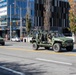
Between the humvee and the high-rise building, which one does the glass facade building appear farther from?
the humvee

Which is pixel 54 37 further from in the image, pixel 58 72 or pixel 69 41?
pixel 58 72

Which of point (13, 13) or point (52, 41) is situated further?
point (13, 13)

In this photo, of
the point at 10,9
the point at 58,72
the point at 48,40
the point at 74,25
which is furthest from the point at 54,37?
the point at 10,9

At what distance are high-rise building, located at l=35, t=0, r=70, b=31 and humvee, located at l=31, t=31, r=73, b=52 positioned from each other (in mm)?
56390

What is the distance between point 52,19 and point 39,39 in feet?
200

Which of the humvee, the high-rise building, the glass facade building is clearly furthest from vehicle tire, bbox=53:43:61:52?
the high-rise building

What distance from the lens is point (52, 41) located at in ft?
75.5

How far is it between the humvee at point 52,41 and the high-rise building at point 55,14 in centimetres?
5639

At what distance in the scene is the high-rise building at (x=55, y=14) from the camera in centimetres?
8188

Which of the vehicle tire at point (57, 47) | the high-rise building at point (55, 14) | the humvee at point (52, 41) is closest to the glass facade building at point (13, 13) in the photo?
the high-rise building at point (55, 14)

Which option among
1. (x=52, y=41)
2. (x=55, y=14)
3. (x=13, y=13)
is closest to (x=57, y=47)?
(x=52, y=41)

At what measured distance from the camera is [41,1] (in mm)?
82938

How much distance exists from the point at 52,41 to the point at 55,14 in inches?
2545

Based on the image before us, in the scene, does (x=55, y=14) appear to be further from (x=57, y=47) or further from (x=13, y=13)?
(x=57, y=47)
